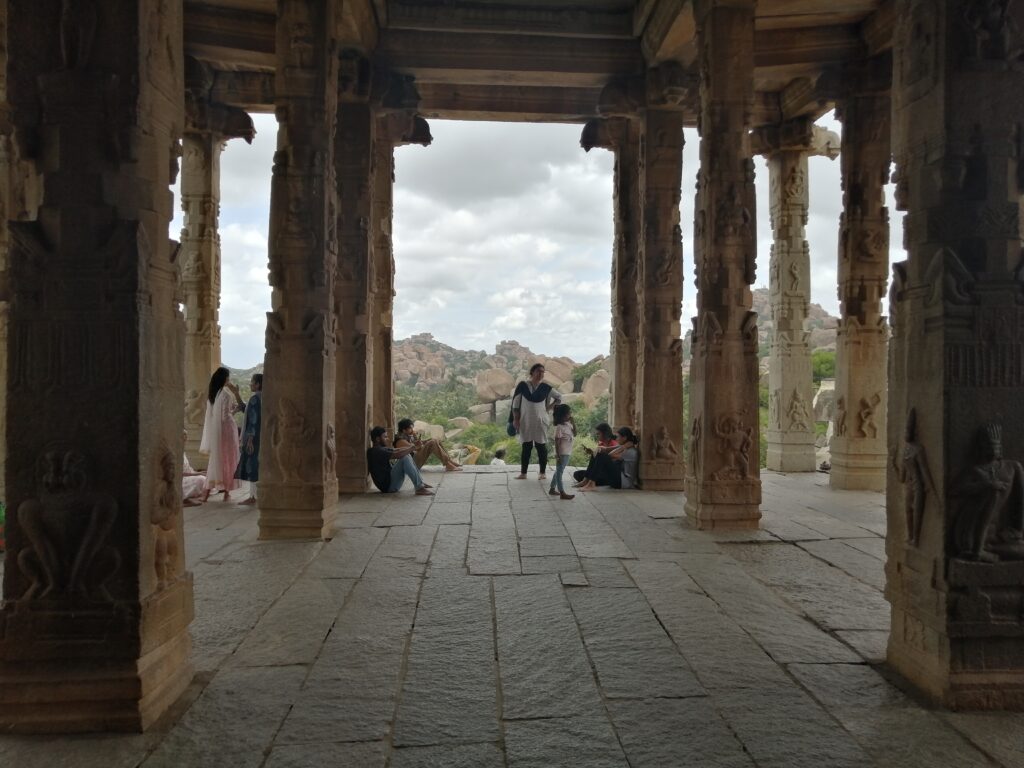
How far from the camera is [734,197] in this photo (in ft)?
23.8

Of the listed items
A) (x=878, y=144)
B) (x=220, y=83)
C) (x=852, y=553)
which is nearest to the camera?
(x=852, y=553)

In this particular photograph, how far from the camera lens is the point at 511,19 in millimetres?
9875

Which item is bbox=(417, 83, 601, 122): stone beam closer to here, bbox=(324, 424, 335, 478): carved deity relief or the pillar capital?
the pillar capital

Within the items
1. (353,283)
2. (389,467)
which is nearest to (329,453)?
(389,467)

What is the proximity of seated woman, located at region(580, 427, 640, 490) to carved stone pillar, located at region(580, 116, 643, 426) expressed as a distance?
1.70 metres

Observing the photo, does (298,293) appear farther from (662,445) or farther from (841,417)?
(841,417)

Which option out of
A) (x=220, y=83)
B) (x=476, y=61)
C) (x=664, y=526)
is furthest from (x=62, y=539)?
(x=220, y=83)

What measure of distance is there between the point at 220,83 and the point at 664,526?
10.4 meters

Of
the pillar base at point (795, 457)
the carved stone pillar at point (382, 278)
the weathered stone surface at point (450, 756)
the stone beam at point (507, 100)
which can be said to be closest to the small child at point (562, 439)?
the carved stone pillar at point (382, 278)

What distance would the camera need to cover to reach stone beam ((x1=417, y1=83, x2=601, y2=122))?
476 inches

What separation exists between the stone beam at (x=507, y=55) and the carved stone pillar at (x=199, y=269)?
4.29m

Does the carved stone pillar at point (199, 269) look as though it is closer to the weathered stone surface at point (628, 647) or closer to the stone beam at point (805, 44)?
the stone beam at point (805, 44)

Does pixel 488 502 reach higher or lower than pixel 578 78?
lower

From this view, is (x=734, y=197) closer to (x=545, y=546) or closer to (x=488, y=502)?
(x=545, y=546)
